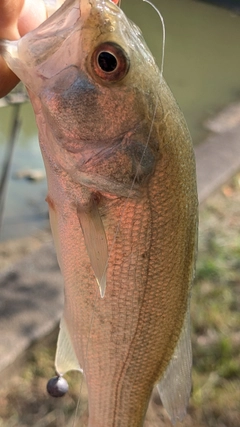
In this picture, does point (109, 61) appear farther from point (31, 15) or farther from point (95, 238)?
point (95, 238)

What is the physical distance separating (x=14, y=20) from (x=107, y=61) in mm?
199

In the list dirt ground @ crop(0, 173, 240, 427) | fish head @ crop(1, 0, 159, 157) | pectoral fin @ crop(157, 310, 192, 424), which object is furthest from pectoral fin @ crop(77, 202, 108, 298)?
dirt ground @ crop(0, 173, 240, 427)

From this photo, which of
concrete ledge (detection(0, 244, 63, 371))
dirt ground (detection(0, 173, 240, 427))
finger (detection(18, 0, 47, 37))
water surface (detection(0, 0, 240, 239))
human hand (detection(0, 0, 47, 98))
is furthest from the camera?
water surface (detection(0, 0, 240, 239))

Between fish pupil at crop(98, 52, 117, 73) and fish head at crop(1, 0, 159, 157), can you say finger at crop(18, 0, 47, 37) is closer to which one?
fish head at crop(1, 0, 159, 157)

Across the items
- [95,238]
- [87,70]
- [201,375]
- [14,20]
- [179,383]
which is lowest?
[201,375]

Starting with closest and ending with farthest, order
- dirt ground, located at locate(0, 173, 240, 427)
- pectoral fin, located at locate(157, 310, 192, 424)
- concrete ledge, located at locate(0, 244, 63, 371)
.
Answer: pectoral fin, located at locate(157, 310, 192, 424) < dirt ground, located at locate(0, 173, 240, 427) < concrete ledge, located at locate(0, 244, 63, 371)

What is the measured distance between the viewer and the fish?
3.18 feet

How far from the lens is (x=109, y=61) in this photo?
97cm

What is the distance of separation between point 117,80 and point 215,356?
1793 millimetres

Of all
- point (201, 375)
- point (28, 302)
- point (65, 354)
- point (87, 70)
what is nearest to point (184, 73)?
point (28, 302)

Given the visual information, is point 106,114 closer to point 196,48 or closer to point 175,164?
point 175,164

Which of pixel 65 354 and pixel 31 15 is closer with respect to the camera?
pixel 31 15

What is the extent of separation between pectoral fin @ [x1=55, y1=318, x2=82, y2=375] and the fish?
0.09 meters

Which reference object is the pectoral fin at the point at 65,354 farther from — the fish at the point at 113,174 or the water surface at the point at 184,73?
the water surface at the point at 184,73
